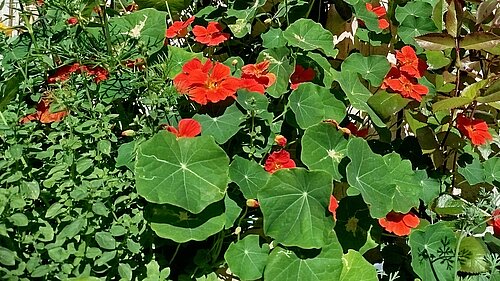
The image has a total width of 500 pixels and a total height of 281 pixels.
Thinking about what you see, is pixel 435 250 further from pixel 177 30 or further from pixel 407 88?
pixel 177 30

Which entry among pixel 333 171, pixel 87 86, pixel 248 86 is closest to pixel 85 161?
pixel 87 86

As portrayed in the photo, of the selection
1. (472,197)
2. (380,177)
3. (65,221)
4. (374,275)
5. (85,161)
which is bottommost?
(472,197)

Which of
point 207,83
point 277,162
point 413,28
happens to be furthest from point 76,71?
point 413,28

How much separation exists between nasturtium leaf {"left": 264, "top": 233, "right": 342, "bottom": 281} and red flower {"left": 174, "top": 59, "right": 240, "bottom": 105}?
0.44 metres

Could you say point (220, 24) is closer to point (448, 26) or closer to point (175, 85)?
point (175, 85)

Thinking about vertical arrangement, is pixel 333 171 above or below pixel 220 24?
below

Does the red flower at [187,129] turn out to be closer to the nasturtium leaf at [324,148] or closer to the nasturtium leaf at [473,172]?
the nasturtium leaf at [324,148]

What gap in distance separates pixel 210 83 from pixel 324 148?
370 millimetres

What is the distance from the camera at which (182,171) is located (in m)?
1.64

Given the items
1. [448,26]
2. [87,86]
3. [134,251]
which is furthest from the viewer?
[448,26]

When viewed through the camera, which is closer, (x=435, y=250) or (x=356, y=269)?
(x=356, y=269)

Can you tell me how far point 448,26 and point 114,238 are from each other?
4.00 ft

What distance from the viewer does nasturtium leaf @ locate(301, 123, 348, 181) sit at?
1.82 m

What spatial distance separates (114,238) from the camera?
1.60 metres
